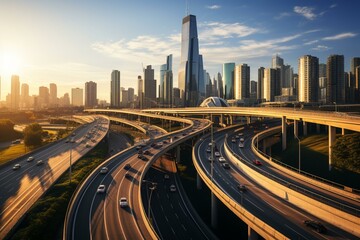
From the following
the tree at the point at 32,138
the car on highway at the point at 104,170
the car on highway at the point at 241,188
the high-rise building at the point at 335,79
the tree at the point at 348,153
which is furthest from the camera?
the high-rise building at the point at 335,79

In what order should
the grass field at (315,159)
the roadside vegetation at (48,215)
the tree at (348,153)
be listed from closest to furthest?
1. the roadside vegetation at (48,215)
2. the tree at (348,153)
3. the grass field at (315,159)

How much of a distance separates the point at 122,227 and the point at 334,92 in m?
202

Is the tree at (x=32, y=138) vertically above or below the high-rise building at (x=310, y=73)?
below

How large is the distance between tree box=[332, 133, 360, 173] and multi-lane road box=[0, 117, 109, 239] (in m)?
51.6

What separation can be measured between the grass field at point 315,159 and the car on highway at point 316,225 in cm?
2543

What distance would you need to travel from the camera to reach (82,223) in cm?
3209

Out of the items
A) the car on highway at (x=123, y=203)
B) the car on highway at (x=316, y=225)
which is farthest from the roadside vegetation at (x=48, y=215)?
the car on highway at (x=316, y=225)

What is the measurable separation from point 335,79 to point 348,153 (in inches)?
6572

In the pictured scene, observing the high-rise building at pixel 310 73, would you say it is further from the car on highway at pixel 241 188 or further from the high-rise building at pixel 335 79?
the car on highway at pixel 241 188

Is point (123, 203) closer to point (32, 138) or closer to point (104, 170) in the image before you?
point (104, 170)

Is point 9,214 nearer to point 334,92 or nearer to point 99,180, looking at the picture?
point 99,180

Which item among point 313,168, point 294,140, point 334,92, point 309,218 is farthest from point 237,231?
point 334,92

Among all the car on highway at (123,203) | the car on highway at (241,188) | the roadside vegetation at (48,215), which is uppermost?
the car on highway at (241,188)

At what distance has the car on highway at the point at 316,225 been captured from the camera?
27141 millimetres
